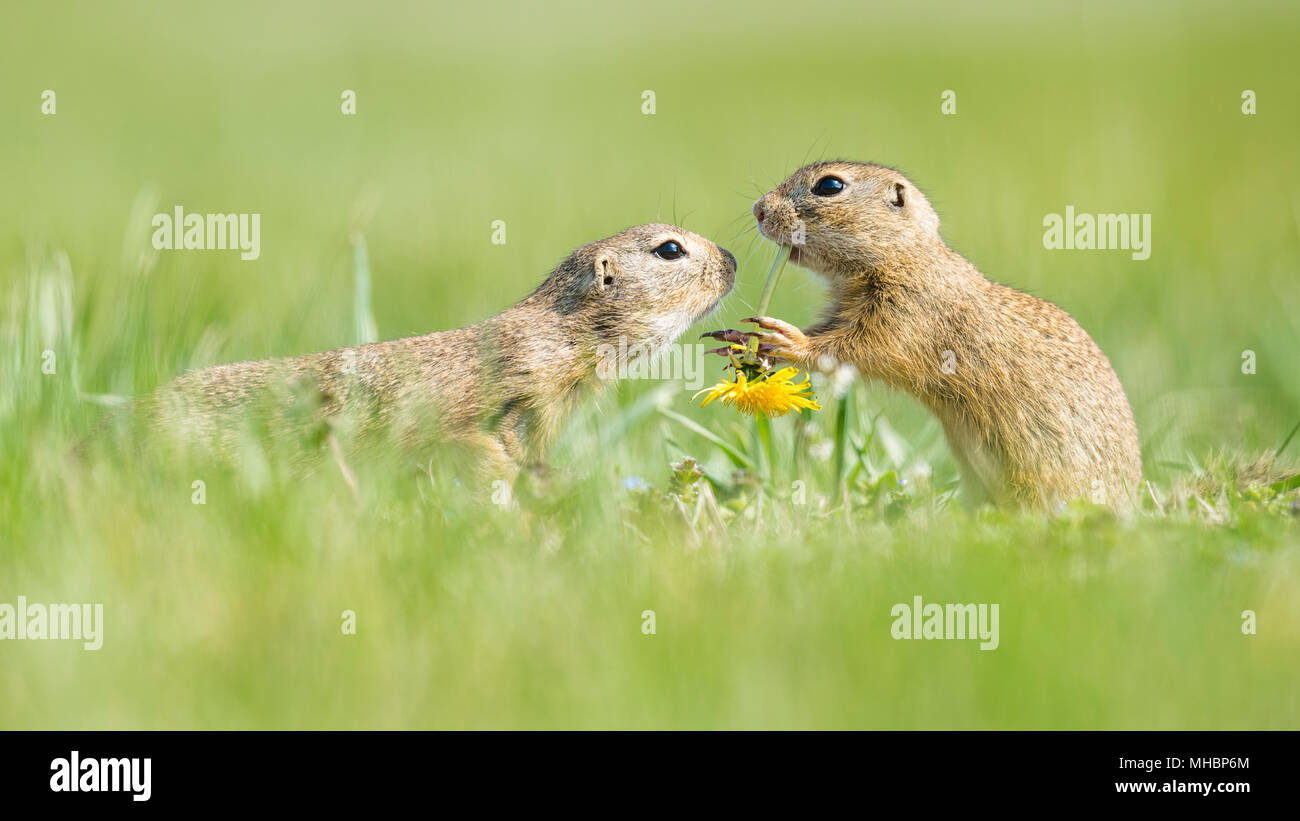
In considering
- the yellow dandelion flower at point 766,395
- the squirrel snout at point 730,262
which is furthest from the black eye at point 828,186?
the yellow dandelion flower at point 766,395

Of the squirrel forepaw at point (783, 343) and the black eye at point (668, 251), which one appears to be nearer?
the squirrel forepaw at point (783, 343)

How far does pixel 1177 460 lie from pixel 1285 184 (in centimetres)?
1009

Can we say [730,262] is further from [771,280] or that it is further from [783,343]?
[783,343]

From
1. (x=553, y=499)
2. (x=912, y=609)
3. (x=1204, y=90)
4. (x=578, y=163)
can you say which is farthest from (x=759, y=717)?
(x=1204, y=90)

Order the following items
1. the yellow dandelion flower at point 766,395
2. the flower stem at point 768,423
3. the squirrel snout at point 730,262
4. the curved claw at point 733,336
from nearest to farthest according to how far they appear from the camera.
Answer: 1. the yellow dandelion flower at point 766,395
2. the flower stem at point 768,423
3. the curved claw at point 733,336
4. the squirrel snout at point 730,262

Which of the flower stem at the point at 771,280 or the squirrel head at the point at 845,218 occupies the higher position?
the squirrel head at the point at 845,218

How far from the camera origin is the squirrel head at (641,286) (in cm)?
683

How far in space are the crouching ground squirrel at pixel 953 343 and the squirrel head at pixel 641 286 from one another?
16.8 inches

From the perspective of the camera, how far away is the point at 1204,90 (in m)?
20.1

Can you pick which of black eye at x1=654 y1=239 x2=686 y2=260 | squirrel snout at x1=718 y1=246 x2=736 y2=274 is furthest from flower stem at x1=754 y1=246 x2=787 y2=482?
black eye at x1=654 y1=239 x2=686 y2=260

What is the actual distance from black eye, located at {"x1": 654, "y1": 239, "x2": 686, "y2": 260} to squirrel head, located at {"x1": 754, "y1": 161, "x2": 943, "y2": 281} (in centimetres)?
45

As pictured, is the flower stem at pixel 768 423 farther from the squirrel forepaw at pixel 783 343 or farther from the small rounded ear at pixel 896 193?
the small rounded ear at pixel 896 193

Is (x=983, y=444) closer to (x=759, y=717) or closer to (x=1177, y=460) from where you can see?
(x=1177, y=460)

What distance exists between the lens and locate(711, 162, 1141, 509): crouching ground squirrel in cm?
624
